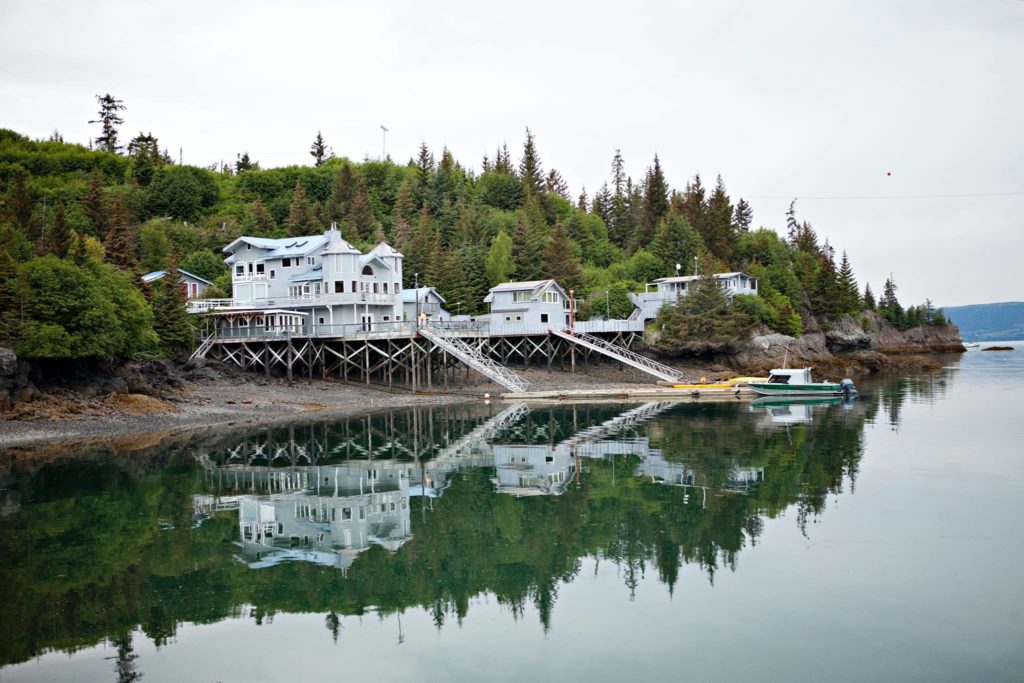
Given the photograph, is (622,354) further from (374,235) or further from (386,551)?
(386,551)

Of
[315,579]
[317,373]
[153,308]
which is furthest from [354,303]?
[315,579]

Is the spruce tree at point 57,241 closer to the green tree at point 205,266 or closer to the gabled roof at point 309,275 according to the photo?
the gabled roof at point 309,275

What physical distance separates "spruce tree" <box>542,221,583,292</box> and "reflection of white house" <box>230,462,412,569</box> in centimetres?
4600

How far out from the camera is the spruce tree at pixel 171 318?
5316 centimetres

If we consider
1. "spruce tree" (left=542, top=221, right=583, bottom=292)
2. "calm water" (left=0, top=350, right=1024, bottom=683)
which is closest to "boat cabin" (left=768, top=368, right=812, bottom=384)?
"calm water" (left=0, top=350, right=1024, bottom=683)

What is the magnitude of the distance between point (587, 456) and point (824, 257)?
→ 72808 millimetres

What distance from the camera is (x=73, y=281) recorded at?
41406mm

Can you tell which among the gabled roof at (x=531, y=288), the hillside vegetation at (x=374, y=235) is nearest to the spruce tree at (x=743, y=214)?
the hillside vegetation at (x=374, y=235)

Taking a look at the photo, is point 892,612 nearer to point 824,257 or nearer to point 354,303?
point 354,303

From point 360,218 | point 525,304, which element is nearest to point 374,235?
point 360,218

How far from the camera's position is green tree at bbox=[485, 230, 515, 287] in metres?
76.8

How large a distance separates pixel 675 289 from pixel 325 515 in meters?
52.0

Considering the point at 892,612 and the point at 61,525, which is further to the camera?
the point at 61,525

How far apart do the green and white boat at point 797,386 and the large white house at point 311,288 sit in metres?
24.4
